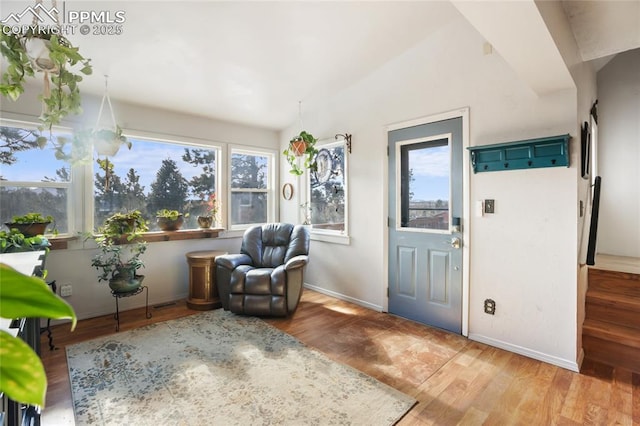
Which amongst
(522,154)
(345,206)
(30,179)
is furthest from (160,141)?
(522,154)

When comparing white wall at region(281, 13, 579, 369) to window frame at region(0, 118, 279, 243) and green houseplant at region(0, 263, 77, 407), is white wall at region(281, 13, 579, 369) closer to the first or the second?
window frame at region(0, 118, 279, 243)

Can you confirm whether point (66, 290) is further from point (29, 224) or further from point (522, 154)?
point (522, 154)

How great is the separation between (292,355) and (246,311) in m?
0.95

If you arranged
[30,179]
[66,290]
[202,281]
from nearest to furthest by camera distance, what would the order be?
[30,179] < [66,290] < [202,281]

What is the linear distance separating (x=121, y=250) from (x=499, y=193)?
150 inches

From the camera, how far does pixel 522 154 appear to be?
7.98 ft

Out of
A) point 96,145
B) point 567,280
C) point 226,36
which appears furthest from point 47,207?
point 567,280

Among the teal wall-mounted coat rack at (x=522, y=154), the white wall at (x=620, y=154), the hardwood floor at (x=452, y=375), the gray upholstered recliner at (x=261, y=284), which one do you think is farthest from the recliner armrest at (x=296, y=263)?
the white wall at (x=620, y=154)

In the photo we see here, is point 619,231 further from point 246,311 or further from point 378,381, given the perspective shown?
point 246,311

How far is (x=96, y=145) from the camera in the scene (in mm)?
2672

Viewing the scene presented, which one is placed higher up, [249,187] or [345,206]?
[249,187]

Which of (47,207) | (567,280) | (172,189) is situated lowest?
(567,280)

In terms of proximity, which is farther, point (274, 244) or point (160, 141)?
point (274, 244)

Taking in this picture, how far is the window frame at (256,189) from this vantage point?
4.29 metres
